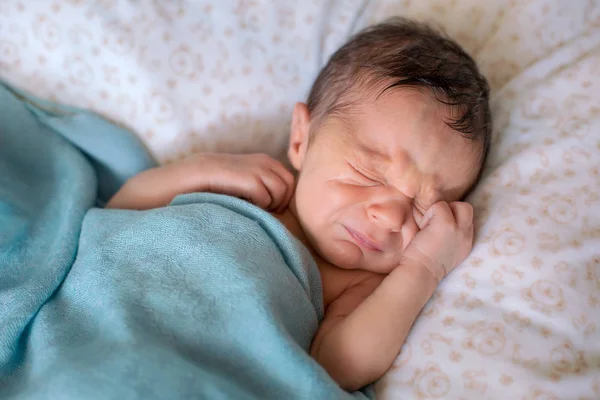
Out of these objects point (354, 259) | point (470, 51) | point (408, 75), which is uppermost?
point (408, 75)

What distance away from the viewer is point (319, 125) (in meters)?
1.35

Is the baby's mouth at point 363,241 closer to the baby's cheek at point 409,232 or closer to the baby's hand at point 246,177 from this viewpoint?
the baby's cheek at point 409,232

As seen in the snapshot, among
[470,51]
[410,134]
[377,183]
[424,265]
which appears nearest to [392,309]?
[424,265]

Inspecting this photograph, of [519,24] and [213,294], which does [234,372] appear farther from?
[519,24]

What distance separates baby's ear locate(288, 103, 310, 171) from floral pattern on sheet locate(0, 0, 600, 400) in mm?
200

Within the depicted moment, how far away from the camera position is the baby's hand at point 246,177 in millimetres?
1375

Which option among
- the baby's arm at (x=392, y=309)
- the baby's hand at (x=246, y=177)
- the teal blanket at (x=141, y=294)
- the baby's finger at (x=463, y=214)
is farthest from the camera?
Result: the baby's hand at (x=246, y=177)

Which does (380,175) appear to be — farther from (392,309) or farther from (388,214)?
(392,309)

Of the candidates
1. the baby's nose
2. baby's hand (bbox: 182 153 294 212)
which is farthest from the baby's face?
baby's hand (bbox: 182 153 294 212)

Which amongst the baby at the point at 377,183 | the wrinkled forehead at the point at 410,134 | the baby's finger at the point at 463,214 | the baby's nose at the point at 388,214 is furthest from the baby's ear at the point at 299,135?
the baby's finger at the point at 463,214

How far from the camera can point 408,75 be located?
126 centimetres

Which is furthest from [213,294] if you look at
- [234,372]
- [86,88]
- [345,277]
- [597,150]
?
[597,150]

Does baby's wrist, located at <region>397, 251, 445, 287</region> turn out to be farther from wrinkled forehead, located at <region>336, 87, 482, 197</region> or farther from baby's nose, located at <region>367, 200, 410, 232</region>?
wrinkled forehead, located at <region>336, 87, 482, 197</region>

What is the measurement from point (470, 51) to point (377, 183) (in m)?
0.73
